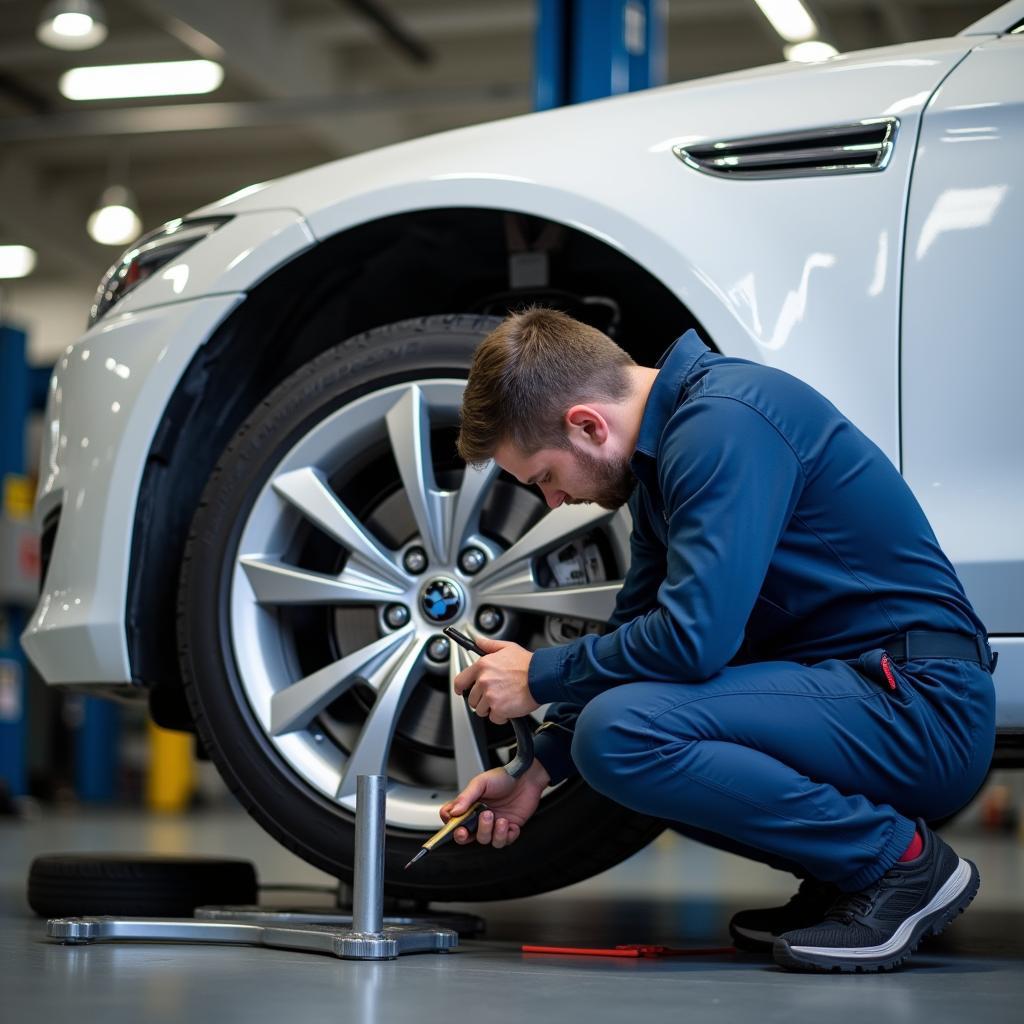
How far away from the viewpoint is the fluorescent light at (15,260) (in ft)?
38.6

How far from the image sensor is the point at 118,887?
214 centimetres

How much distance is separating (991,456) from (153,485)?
127 cm

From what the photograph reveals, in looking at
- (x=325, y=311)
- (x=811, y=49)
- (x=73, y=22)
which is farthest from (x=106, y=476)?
(x=811, y=49)

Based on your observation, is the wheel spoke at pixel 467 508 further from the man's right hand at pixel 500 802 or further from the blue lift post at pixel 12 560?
the blue lift post at pixel 12 560

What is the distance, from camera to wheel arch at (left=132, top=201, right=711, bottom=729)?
2188mm

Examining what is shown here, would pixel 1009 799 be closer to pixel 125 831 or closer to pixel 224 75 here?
pixel 125 831

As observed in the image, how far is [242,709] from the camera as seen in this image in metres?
2.07

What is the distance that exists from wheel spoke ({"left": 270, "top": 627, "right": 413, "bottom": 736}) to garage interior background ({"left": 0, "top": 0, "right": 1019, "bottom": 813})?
17.7 feet

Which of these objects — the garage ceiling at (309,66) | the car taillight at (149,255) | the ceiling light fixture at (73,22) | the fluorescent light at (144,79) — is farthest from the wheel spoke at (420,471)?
the fluorescent light at (144,79)

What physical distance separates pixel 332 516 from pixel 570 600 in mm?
390

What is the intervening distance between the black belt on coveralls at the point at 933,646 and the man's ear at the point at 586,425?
44 centimetres

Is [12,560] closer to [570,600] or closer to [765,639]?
[570,600]

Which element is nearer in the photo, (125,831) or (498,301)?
(498,301)

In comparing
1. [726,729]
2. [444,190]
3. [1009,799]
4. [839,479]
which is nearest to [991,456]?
[839,479]
